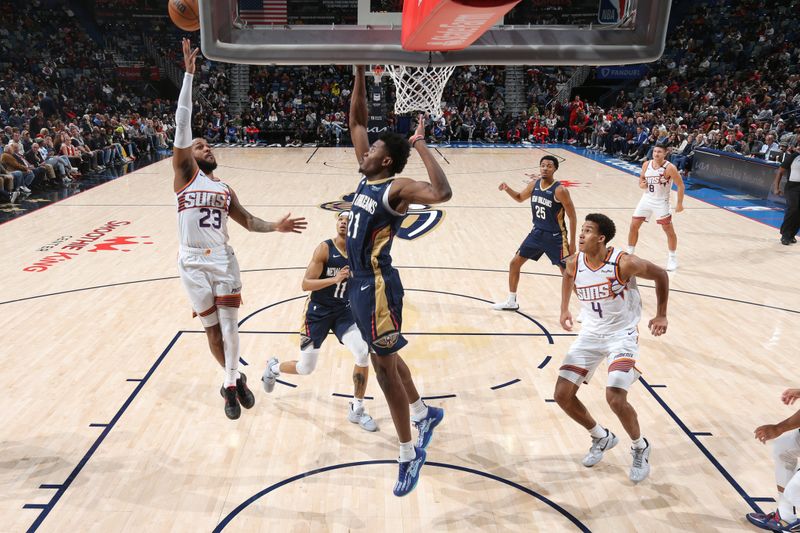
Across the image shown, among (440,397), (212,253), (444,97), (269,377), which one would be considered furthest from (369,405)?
(444,97)

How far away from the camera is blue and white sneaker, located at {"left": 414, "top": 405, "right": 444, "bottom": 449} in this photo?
173 inches

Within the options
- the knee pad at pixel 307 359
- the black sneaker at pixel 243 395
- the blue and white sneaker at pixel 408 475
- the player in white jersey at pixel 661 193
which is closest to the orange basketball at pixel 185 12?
the knee pad at pixel 307 359

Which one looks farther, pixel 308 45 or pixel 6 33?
pixel 6 33

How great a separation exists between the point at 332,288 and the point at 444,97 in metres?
23.2

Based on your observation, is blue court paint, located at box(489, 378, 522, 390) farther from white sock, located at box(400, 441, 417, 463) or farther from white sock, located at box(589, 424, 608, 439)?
white sock, located at box(400, 441, 417, 463)

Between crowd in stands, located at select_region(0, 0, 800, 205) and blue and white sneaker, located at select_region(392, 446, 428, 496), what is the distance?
1544 cm

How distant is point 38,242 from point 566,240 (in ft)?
25.5

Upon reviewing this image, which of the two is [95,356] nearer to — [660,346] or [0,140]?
[660,346]

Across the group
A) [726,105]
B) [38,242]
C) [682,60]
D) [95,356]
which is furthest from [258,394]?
[682,60]

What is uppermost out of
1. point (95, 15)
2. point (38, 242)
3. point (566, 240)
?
point (95, 15)

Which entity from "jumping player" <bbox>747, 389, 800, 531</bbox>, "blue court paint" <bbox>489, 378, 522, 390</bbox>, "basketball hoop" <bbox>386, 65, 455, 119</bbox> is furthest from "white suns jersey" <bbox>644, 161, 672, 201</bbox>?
"jumping player" <bbox>747, 389, 800, 531</bbox>

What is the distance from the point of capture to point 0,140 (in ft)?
49.2

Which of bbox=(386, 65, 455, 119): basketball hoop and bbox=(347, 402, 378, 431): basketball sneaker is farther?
bbox=(386, 65, 455, 119): basketball hoop

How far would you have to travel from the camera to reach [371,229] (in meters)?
3.80
